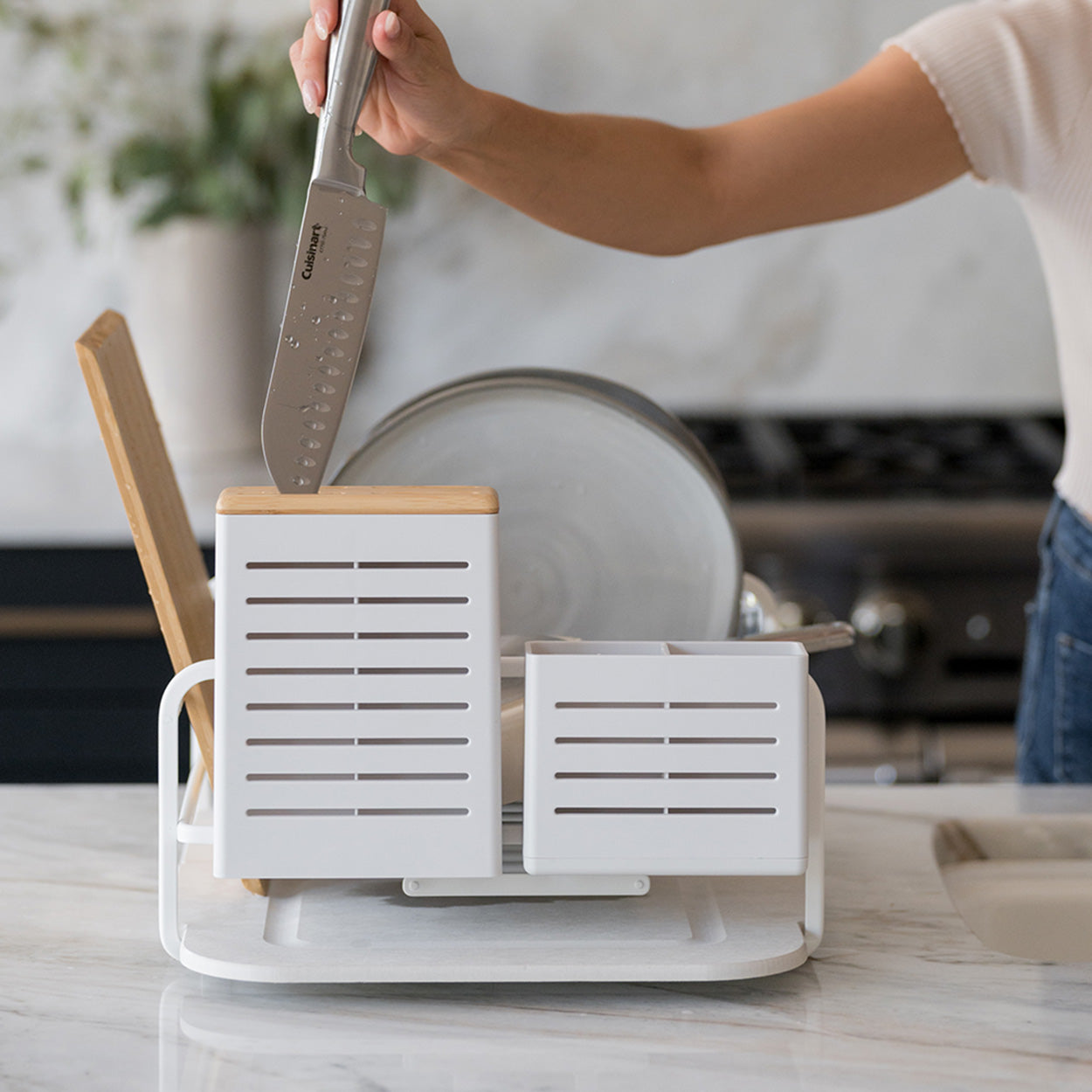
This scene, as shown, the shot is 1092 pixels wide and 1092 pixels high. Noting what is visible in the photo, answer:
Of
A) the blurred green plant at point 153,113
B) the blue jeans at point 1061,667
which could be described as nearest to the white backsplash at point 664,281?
the blurred green plant at point 153,113

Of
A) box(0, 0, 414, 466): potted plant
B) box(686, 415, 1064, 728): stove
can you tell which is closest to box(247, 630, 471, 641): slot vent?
box(686, 415, 1064, 728): stove

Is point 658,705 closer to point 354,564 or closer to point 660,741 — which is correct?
point 660,741

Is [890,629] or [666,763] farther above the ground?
[666,763]

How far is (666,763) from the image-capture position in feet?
1.89

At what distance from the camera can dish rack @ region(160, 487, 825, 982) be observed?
562 millimetres

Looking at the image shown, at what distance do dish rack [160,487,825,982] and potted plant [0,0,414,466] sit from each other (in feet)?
4.60

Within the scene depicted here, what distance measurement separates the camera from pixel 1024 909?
2.55 feet

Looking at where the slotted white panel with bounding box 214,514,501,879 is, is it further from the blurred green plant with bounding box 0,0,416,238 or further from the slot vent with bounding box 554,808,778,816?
the blurred green plant with bounding box 0,0,416,238

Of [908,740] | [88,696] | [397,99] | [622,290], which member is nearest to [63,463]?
[88,696]

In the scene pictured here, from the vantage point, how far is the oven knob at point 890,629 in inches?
63.4

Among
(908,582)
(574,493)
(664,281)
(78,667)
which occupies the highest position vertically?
(664,281)

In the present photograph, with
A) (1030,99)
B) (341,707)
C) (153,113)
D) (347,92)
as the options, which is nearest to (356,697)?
(341,707)

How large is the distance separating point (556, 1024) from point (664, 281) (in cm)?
166

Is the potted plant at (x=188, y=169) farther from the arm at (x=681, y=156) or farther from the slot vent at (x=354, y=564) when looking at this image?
the slot vent at (x=354, y=564)
